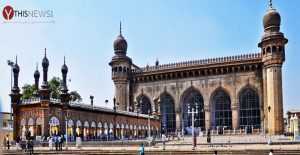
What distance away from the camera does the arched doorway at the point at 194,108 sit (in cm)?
4709

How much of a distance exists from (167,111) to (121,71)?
26.7ft

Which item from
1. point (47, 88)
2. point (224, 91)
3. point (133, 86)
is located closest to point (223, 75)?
point (224, 91)

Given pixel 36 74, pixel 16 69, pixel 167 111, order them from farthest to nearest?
pixel 167 111 < pixel 36 74 < pixel 16 69

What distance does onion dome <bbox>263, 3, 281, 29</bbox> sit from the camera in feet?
137

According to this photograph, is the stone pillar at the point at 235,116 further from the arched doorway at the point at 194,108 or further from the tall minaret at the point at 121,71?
the tall minaret at the point at 121,71

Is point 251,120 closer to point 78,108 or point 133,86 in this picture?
point 133,86

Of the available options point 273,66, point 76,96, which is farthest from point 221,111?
point 76,96

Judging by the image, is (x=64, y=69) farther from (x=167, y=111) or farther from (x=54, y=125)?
(x=167, y=111)

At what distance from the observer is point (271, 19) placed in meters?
41.9

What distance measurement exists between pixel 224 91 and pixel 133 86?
1259 centimetres

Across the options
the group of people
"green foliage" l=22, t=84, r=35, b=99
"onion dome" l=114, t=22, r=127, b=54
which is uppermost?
"onion dome" l=114, t=22, r=127, b=54

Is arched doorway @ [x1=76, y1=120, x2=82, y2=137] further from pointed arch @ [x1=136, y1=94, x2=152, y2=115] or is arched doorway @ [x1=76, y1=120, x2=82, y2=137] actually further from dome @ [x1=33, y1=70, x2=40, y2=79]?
pointed arch @ [x1=136, y1=94, x2=152, y2=115]

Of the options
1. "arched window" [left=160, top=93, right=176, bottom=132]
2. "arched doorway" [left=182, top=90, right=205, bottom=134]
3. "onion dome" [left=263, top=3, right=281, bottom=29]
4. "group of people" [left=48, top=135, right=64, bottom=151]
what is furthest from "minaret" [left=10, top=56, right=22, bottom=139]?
"onion dome" [left=263, top=3, right=281, bottom=29]

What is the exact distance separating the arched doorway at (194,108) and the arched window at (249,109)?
16.5 feet
